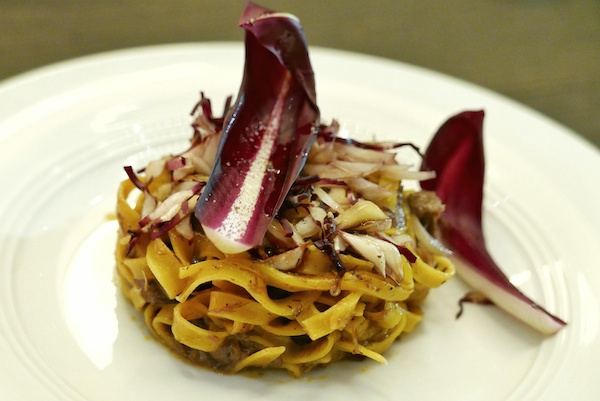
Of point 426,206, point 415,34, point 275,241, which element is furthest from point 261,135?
point 415,34

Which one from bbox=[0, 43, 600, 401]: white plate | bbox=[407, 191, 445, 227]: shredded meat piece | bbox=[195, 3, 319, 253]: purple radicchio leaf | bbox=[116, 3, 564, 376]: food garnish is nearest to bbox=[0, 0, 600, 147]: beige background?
bbox=[0, 43, 600, 401]: white plate

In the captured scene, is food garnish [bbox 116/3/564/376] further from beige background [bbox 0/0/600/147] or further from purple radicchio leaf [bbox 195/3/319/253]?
beige background [bbox 0/0/600/147]

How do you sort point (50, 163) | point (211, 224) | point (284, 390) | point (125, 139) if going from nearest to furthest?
point (211, 224)
point (284, 390)
point (50, 163)
point (125, 139)

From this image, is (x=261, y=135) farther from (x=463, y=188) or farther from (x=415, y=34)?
(x=415, y=34)

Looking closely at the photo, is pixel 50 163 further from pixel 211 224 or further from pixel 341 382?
pixel 341 382

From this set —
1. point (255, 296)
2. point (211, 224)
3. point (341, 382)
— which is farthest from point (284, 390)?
point (211, 224)

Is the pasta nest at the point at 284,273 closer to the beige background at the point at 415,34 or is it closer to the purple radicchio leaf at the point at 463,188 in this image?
the purple radicchio leaf at the point at 463,188
